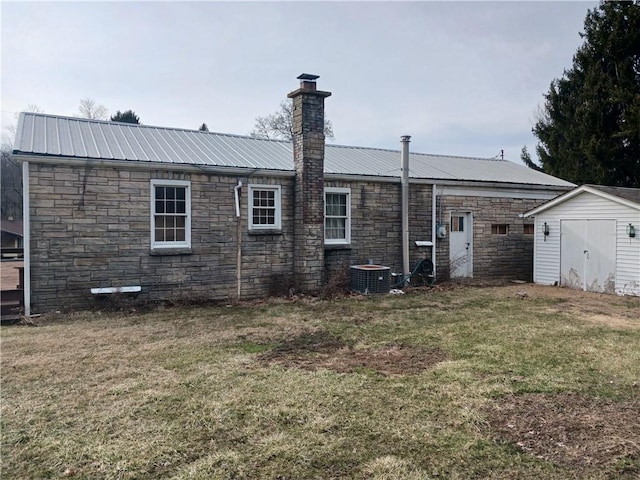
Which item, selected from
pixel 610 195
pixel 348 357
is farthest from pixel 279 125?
pixel 348 357

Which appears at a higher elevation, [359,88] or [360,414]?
[359,88]

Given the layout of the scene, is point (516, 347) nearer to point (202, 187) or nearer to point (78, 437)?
point (78, 437)

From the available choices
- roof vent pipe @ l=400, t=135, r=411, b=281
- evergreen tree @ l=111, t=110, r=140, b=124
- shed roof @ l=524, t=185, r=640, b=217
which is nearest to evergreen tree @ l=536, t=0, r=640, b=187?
shed roof @ l=524, t=185, r=640, b=217

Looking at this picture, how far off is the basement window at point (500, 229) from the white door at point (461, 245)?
951 mm

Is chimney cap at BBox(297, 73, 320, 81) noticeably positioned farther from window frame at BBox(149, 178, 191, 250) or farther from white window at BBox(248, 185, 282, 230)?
window frame at BBox(149, 178, 191, 250)

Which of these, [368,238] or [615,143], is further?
[615,143]

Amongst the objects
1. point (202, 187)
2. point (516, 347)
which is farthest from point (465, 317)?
point (202, 187)

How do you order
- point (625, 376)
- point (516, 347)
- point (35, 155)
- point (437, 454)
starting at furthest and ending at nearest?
point (35, 155) < point (516, 347) < point (625, 376) < point (437, 454)

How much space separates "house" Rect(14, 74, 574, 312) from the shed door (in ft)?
7.26

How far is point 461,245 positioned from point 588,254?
11.6ft

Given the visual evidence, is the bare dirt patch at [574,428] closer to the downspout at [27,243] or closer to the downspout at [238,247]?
the downspout at [238,247]

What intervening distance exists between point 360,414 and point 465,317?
5.24 metres

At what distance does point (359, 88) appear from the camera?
15180 mm

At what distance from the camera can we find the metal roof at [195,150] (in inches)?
381
